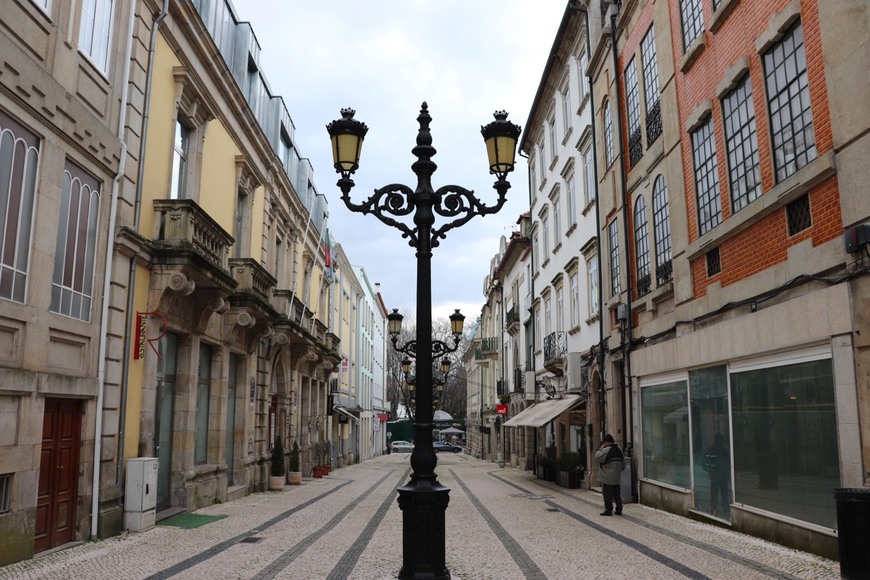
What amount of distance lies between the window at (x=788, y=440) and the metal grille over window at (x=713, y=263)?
2.00 metres

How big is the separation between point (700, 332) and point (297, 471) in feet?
45.6

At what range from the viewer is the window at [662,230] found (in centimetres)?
1473

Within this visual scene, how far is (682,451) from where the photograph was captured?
1344cm

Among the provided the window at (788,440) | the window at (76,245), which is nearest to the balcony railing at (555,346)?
the window at (788,440)

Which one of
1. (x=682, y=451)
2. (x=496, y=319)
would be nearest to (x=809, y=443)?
(x=682, y=451)

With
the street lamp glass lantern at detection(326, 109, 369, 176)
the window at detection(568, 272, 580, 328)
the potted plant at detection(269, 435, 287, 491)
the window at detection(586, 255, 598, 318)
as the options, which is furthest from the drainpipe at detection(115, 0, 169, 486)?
the window at detection(568, 272, 580, 328)

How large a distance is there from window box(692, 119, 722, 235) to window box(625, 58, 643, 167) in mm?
3337

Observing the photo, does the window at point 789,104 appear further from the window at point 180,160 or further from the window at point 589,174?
the window at point 180,160

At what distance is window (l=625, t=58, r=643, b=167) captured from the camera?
55.0 feet

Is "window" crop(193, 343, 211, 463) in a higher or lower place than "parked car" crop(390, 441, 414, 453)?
higher

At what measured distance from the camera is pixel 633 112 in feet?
56.5

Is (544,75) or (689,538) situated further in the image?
(544,75)

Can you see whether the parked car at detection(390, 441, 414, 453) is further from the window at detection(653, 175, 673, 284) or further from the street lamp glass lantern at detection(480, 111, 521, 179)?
the street lamp glass lantern at detection(480, 111, 521, 179)

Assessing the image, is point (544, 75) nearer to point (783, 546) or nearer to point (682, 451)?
point (682, 451)
